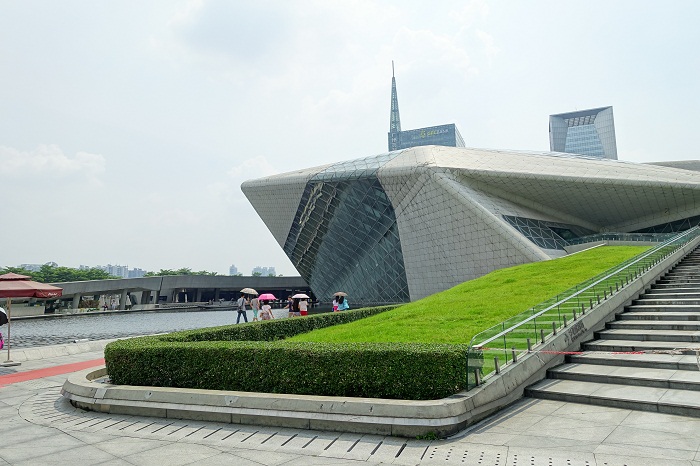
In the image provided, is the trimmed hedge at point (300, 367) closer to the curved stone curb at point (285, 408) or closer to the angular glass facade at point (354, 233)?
the curved stone curb at point (285, 408)

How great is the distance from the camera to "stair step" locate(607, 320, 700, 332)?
432 inches

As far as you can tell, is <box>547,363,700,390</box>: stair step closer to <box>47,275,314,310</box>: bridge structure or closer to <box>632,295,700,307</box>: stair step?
<box>632,295,700,307</box>: stair step

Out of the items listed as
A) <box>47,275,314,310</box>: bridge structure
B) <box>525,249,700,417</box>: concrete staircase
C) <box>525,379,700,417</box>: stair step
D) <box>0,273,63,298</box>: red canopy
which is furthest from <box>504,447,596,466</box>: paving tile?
<box>47,275,314,310</box>: bridge structure

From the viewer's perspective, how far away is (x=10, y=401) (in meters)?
10.2

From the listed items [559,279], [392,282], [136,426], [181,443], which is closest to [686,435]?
[181,443]

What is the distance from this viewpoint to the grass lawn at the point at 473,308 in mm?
12812

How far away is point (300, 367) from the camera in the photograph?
A: 825cm

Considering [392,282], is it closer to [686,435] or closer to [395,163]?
[395,163]

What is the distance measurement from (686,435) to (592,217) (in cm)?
3931

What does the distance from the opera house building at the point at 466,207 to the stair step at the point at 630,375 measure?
2041 cm

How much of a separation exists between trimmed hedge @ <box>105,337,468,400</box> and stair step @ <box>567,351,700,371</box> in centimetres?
394

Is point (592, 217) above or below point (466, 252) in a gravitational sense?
above

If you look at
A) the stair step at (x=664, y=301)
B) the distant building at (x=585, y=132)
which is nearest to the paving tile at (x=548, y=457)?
the stair step at (x=664, y=301)

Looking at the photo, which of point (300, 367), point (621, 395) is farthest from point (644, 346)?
point (300, 367)
